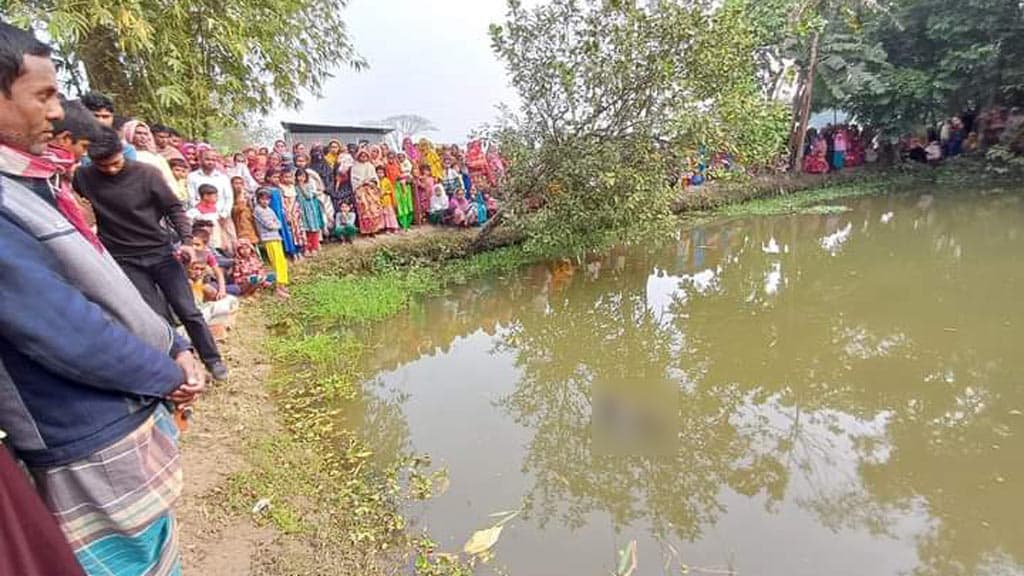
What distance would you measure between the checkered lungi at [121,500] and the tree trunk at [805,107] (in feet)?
46.6

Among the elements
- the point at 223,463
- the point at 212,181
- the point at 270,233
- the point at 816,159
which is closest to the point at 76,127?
the point at 223,463

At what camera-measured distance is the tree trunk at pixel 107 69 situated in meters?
5.52

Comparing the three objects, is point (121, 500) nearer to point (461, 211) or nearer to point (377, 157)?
point (377, 157)

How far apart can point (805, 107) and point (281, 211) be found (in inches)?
464

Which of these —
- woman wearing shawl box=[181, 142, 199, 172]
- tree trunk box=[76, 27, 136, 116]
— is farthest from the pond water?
tree trunk box=[76, 27, 136, 116]

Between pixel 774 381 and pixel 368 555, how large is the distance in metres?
3.12

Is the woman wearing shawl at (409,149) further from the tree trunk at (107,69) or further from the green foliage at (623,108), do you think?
the tree trunk at (107,69)

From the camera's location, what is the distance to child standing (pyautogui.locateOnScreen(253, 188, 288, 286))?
5848mm

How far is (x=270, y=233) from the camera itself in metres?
5.89

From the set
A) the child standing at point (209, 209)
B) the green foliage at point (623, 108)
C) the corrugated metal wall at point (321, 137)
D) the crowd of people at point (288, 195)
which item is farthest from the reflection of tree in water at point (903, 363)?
the corrugated metal wall at point (321, 137)

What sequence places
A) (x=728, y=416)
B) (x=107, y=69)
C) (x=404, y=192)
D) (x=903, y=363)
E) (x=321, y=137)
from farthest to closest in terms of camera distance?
(x=321, y=137)
(x=404, y=192)
(x=107, y=69)
(x=903, y=363)
(x=728, y=416)

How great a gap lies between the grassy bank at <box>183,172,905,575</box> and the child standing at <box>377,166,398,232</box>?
1401 millimetres

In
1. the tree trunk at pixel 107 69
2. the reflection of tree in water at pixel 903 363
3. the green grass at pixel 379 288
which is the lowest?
the reflection of tree in water at pixel 903 363

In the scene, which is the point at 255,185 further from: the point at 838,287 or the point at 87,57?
the point at 838,287
